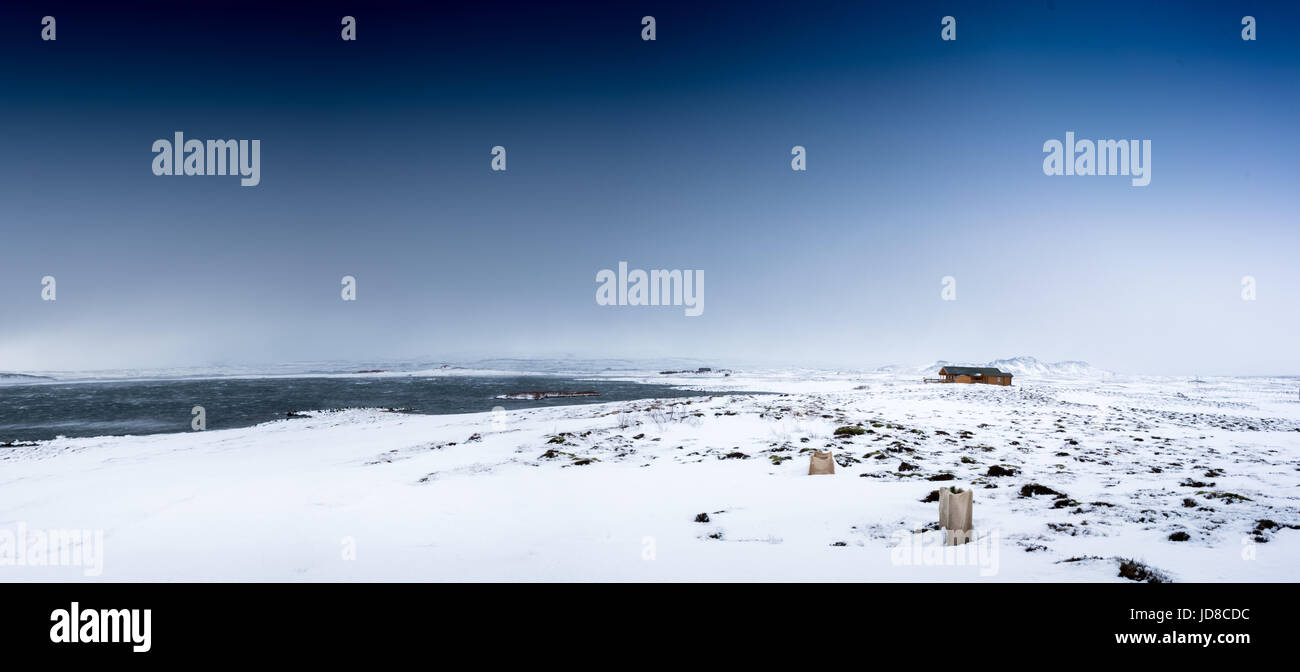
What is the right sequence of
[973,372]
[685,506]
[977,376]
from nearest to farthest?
[685,506]
[977,376]
[973,372]

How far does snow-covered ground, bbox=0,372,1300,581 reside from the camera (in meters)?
5.22

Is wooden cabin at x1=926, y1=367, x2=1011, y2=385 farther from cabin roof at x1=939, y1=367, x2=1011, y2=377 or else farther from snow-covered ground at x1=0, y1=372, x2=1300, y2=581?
snow-covered ground at x1=0, y1=372, x2=1300, y2=581

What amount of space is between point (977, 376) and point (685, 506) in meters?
60.9

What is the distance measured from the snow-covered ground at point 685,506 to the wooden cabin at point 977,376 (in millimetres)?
44716

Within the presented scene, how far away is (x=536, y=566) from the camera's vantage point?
529cm

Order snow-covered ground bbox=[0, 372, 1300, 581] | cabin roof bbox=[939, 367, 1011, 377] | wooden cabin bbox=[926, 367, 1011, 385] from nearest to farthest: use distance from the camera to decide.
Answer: snow-covered ground bbox=[0, 372, 1300, 581], wooden cabin bbox=[926, 367, 1011, 385], cabin roof bbox=[939, 367, 1011, 377]

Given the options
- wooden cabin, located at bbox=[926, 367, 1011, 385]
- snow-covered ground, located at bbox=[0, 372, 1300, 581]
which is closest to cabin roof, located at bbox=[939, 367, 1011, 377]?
wooden cabin, located at bbox=[926, 367, 1011, 385]

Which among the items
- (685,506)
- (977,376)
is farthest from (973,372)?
(685,506)

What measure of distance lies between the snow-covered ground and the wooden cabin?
147 ft

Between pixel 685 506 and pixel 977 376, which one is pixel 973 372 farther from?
pixel 685 506

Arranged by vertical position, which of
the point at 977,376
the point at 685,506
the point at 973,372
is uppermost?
the point at 685,506

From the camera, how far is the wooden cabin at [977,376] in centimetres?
5534

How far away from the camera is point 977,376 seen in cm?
5631
